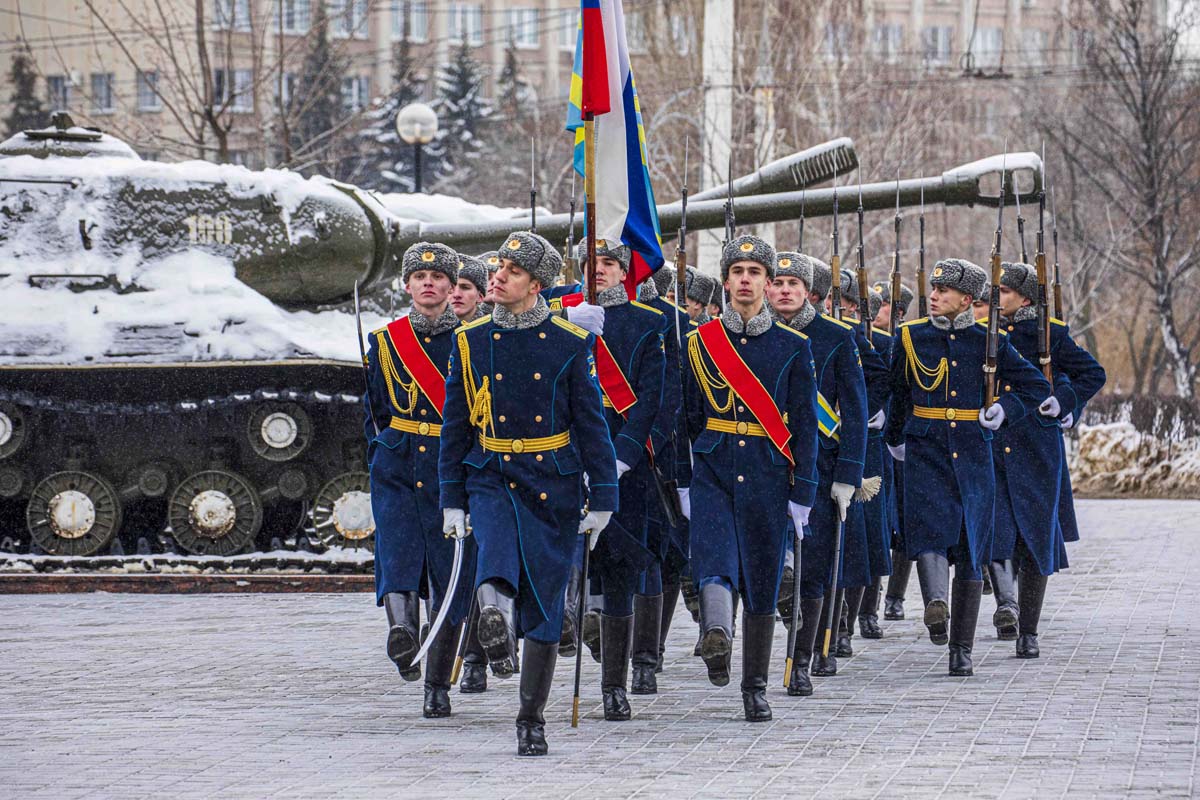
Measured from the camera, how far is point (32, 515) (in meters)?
15.5

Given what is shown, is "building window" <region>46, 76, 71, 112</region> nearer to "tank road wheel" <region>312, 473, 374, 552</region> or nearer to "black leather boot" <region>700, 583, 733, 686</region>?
"tank road wheel" <region>312, 473, 374, 552</region>

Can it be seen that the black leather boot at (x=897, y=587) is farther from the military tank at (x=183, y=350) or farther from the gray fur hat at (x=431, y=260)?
the gray fur hat at (x=431, y=260)

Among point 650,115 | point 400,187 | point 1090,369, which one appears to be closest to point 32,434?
point 1090,369

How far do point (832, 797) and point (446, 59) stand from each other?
6582 cm

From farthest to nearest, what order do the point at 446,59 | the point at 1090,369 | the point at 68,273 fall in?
1. the point at 446,59
2. the point at 68,273
3. the point at 1090,369

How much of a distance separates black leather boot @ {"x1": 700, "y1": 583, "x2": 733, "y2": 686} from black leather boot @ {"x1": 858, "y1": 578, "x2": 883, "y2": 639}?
3250mm

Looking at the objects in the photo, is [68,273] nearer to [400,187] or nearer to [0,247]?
[0,247]

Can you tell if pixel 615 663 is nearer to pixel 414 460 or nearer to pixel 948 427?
pixel 414 460

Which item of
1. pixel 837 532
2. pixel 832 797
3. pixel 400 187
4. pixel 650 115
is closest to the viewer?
pixel 832 797

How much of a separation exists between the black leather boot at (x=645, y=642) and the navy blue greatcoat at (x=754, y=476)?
2.60ft

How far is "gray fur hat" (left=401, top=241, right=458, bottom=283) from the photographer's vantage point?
9117 mm

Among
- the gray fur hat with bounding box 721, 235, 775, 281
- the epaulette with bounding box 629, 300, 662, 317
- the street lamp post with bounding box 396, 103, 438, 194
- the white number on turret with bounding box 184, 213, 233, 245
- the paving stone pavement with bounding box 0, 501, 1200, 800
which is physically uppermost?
the street lamp post with bounding box 396, 103, 438, 194

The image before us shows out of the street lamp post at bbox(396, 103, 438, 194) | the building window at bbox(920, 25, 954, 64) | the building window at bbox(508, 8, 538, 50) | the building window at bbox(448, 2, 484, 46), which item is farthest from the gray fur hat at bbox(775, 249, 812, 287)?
the building window at bbox(448, 2, 484, 46)

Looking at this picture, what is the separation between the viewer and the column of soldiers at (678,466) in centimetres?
798
